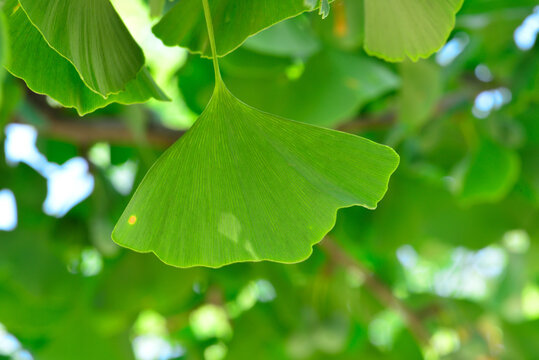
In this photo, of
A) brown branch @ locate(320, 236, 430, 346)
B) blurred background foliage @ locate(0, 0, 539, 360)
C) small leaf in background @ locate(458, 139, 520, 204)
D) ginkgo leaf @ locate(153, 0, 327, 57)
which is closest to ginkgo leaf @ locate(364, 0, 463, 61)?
ginkgo leaf @ locate(153, 0, 327, 57)

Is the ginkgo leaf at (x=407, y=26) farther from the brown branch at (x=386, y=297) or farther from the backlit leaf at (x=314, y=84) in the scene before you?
the brown branch at (x=386, y=297)

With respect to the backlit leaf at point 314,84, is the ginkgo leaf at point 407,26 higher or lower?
higher

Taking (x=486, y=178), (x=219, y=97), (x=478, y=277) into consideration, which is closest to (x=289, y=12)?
(x=219, y=97)

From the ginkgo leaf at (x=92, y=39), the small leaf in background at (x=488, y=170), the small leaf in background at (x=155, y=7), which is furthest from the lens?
the small leaf in background at (x=488, y=170)

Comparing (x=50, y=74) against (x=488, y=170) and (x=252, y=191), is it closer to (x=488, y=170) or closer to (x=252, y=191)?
(x=252, y=191)

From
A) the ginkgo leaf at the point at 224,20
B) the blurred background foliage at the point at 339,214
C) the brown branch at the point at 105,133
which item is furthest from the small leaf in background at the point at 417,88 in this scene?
the ginkgo leaf at the point at 224,20

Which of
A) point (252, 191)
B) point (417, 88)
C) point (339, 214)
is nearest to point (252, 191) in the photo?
point (252, 191)

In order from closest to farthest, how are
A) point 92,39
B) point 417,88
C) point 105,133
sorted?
point 92,39, point 417,88, point 105,133
